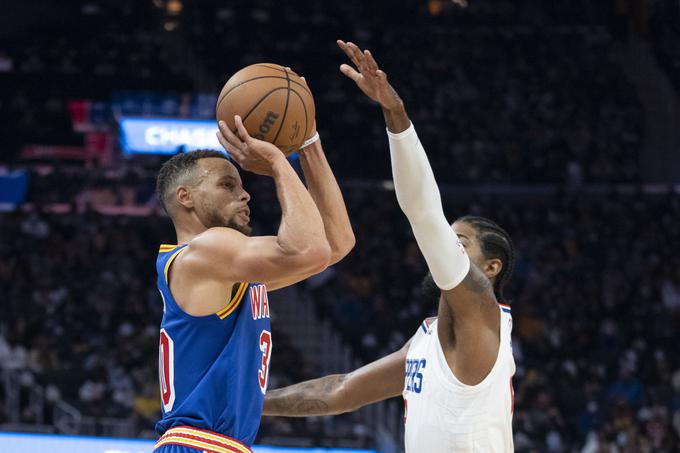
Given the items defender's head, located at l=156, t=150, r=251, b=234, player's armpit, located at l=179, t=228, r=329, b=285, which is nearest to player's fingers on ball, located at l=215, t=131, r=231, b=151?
defender's head, located at l=156, t=150, r=251, b=234

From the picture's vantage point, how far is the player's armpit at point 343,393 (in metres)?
4.23

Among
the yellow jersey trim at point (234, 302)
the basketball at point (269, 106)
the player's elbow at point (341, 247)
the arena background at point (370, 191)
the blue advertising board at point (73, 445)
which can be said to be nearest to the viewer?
the yellow jersey trim at point (234, 302)

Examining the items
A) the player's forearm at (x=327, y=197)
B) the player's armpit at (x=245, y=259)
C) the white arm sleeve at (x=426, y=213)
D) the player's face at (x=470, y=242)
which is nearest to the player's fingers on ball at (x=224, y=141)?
the player's armpit at (x=245, y=259)

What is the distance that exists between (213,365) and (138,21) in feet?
62.2

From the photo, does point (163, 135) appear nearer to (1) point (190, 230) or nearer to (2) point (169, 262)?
(1) point (190, 230)

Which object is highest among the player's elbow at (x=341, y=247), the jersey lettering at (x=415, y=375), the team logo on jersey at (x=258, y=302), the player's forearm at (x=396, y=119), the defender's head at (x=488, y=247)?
the player's forearm at (x=396, y=119)

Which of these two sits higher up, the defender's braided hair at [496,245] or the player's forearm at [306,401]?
the defender's braided hair at [496,245]

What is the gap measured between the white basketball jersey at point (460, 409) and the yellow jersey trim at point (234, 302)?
707 mm

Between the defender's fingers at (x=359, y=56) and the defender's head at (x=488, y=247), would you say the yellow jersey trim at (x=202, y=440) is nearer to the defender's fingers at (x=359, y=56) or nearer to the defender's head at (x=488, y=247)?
the defender's head at (x=488, y=247)

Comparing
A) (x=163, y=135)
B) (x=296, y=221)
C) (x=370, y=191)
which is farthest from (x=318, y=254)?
(x=370, y=191)

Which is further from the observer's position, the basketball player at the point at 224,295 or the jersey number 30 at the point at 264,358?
the jersey number 30 at the point at 264,358

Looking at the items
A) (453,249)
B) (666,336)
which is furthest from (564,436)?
(453,249)

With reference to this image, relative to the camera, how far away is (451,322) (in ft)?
12.0

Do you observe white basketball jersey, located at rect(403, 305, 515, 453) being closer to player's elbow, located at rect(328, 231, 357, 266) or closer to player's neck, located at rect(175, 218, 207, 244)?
player's elbow, located at rect(328, 231, 357, 266)
